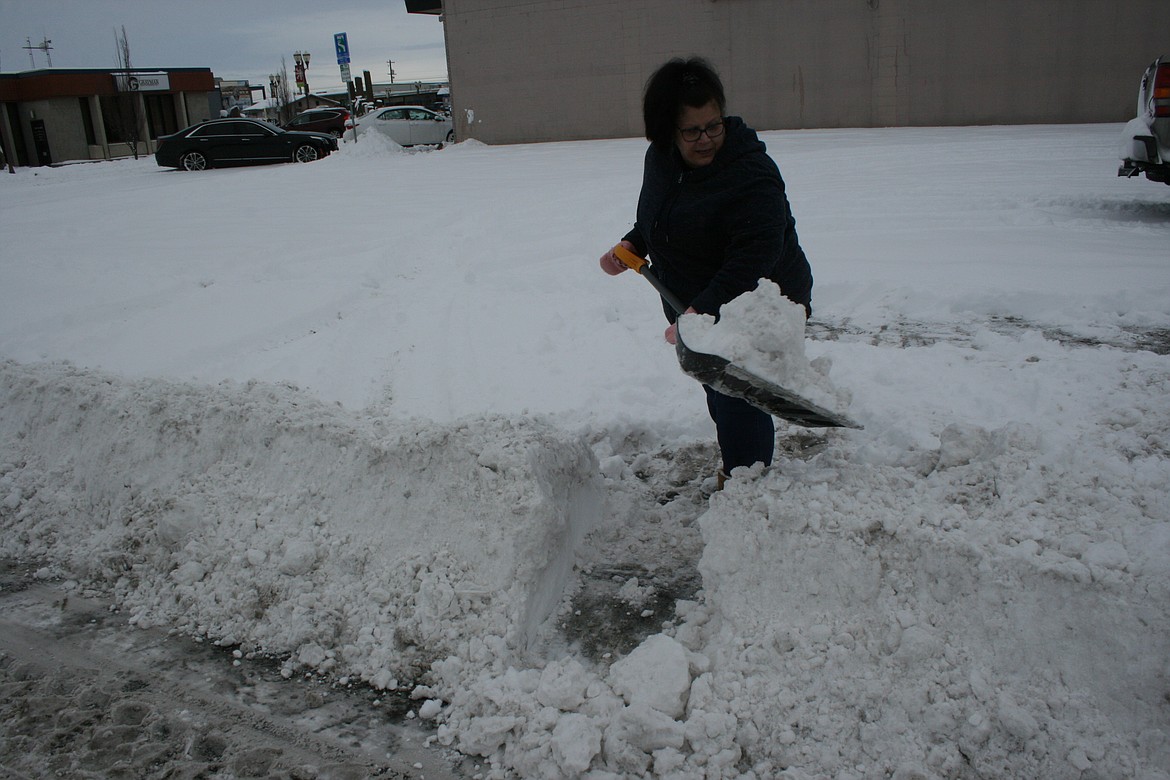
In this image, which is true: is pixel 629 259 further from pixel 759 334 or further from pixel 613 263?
pixel 759 334

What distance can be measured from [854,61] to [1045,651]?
52.1ft

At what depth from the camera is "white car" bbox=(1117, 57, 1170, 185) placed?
22.7 feet

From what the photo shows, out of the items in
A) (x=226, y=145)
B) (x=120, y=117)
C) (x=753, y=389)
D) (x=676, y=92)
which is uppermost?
(x=120, y=117)

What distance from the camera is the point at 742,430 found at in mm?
2918

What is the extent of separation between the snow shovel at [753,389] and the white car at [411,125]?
1947 cm

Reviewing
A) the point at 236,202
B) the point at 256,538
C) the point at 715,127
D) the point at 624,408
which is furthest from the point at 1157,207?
the point at 236,202

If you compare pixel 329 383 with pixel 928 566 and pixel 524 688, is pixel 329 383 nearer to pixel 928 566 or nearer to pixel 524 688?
pixel 524 688

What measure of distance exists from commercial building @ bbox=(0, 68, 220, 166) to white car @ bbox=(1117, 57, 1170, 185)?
31.4 metres

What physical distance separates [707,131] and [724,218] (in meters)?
0.28

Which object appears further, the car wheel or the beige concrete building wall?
the car wheel

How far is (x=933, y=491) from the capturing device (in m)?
2.54

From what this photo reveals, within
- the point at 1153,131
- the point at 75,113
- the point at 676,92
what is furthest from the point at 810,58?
the point at 75,113

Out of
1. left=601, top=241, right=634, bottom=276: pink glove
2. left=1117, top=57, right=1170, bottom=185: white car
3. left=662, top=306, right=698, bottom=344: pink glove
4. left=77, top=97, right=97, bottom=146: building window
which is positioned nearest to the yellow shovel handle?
left=601, top=241, right=634, bottom=276: pink glove

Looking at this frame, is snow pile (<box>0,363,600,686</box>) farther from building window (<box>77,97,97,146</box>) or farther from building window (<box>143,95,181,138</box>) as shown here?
building window (<box>143,95,181,138</box>)
